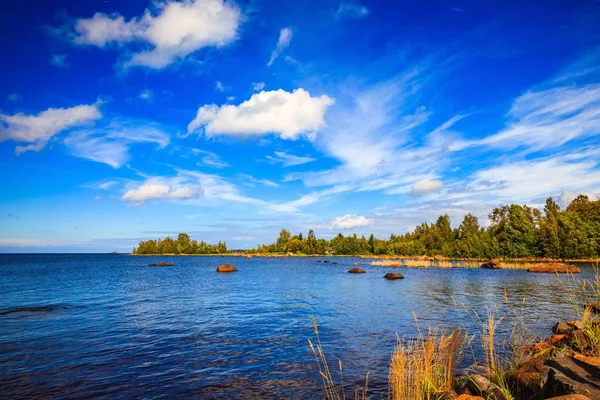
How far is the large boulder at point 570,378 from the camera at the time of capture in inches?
296

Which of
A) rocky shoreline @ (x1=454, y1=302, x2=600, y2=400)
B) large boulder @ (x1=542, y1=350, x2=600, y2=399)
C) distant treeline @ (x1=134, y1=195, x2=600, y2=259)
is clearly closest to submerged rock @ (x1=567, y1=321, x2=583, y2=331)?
rocky shoreline @ (x1=454, y1=302, x2=600, y2=400)

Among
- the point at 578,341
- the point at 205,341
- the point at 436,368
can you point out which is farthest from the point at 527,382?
the point at 205,341

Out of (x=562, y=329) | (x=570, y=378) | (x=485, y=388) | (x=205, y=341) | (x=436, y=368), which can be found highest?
(x=570, y=378)

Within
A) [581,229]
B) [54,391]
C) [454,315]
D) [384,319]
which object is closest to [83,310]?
[54,391]

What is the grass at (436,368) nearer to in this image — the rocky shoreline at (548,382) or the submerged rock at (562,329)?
the rocky shoreline at (548,382)

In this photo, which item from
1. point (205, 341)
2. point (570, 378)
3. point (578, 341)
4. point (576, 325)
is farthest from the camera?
point (205, 341)

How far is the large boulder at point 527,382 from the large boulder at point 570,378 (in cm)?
24

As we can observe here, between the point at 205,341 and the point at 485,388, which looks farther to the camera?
the point at 205,341

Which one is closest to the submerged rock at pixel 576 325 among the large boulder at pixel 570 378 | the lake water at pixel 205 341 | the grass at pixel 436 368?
the grass at pixel 436 368

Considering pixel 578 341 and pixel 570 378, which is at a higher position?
pixel 570 378

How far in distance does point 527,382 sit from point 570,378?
145cm

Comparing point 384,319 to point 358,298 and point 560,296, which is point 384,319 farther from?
point 560,296

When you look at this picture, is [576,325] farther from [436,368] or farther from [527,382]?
[436,368]

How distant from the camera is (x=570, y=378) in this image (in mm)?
7988
